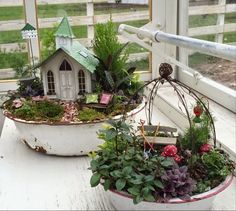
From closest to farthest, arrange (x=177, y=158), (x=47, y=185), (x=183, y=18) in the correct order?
1. (x=177, y=158)
2. (x=47, y=185)
3. (x=183, y=18)

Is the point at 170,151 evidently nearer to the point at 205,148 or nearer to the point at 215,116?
the point at 205,148

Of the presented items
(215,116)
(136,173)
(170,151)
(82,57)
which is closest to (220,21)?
(215,116)

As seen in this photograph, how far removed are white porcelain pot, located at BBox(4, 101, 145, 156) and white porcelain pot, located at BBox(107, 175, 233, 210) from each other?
24 cm

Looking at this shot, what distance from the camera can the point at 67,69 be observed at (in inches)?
41.1

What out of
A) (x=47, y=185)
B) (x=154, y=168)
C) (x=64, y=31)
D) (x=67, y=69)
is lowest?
(x=47, y=185)

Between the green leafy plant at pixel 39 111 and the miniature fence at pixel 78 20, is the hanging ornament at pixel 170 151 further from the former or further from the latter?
the miniature fence at pixel 78 20

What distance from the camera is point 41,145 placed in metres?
0.99

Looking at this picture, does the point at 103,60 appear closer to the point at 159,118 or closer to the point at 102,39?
the point at 102,39

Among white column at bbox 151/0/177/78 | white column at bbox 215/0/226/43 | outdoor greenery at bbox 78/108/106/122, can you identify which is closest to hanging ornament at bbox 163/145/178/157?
outdoor greenery at bbox 78/108/106/122

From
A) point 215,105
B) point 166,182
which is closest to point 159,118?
point 215,105

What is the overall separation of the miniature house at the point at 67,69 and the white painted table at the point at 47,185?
0.19 metres

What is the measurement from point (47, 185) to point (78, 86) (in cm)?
30

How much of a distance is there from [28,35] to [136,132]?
0.49m

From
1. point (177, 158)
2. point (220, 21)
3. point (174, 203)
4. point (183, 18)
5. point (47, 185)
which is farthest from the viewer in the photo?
point (183, 18)
